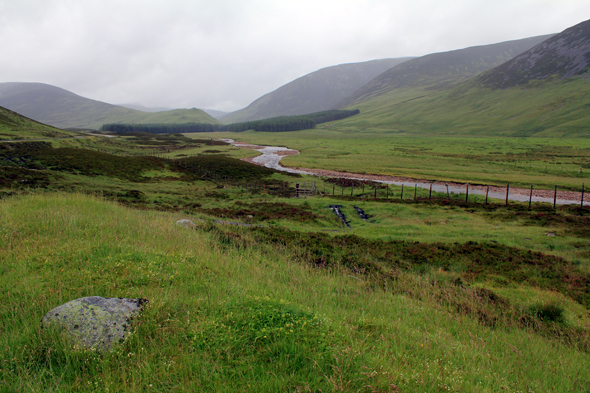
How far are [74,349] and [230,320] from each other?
2.12m

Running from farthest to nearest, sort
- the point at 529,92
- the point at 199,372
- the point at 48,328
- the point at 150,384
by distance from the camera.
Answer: the point at 529,92 < the point at 48,328 < the point at 199,372 < the point at 150,384

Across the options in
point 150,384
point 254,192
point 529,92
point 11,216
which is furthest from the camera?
point 529,92

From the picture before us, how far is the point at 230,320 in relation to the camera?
15.9ft

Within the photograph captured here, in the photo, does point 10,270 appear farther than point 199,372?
Yes

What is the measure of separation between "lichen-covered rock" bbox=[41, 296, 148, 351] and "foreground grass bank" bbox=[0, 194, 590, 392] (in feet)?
0.60

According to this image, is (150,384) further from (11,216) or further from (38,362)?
(11,216)

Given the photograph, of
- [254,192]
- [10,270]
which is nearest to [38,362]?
[10,270]

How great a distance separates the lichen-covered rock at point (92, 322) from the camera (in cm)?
423

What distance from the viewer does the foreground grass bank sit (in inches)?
150

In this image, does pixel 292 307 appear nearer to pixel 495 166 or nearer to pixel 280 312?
pixel 280 312

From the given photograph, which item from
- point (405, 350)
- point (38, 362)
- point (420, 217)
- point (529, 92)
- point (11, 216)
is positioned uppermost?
point (529, 92)

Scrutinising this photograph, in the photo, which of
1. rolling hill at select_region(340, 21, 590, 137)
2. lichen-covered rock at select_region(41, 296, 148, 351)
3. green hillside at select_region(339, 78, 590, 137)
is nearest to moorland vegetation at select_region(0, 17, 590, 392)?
lichen-covered rock at select_region(41, 296, 148, 351)

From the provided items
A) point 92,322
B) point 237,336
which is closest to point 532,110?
point 237,336

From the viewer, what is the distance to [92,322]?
4355mm
